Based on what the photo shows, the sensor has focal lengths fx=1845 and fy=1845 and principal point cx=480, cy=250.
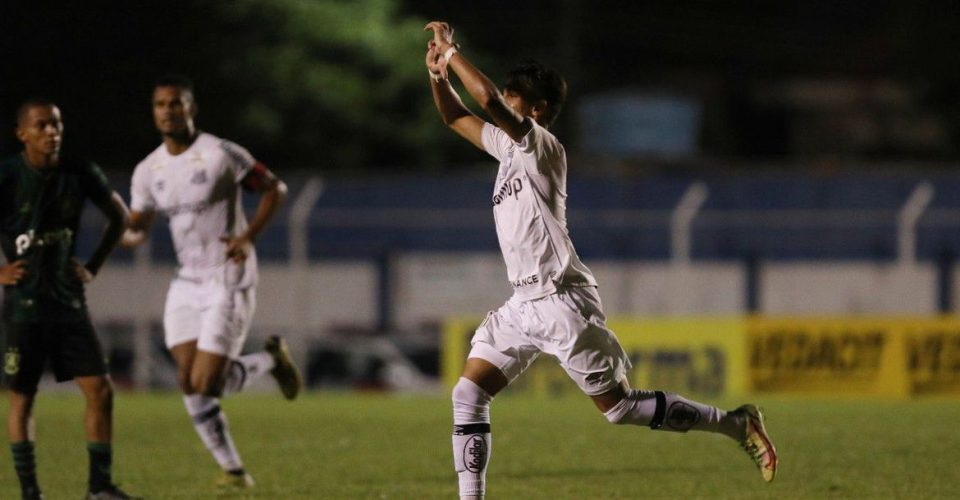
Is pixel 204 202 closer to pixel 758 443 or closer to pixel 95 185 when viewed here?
pixel 95 185

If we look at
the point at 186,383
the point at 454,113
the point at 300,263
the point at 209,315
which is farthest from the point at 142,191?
the point at 300,263

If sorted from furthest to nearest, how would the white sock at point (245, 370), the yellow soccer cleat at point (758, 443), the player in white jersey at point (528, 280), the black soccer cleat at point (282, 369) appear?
the black soccer cleat at point (282, 369), the white sock at point (245, 370), the yellow soccer cleat at point (758, 443), the player in white jersey at point (528, 280)

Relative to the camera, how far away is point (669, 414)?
8797mm

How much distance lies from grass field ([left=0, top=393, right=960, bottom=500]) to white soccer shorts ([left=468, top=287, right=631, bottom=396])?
1642mm

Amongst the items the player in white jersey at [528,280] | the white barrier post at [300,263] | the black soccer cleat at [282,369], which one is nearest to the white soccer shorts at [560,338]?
the player in white jersey at [528,280]

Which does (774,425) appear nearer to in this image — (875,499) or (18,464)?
(875,499)

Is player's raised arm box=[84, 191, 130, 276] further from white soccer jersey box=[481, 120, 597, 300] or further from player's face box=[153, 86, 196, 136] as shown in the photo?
white soccer jersey box=[481, 120, 597, 300]

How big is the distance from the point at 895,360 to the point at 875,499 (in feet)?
35.9

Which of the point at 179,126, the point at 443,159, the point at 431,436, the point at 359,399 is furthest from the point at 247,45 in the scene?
the point at 179,126

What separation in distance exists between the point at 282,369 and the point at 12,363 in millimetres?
2590

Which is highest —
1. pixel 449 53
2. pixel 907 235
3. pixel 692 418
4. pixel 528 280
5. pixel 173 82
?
pixel 907 235

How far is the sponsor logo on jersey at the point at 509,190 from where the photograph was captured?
8.34 m

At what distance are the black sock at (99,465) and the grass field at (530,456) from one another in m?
0.70

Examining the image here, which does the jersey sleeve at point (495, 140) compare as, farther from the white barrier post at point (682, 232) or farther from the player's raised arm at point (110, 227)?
the white barrier post at point (682, 232)
